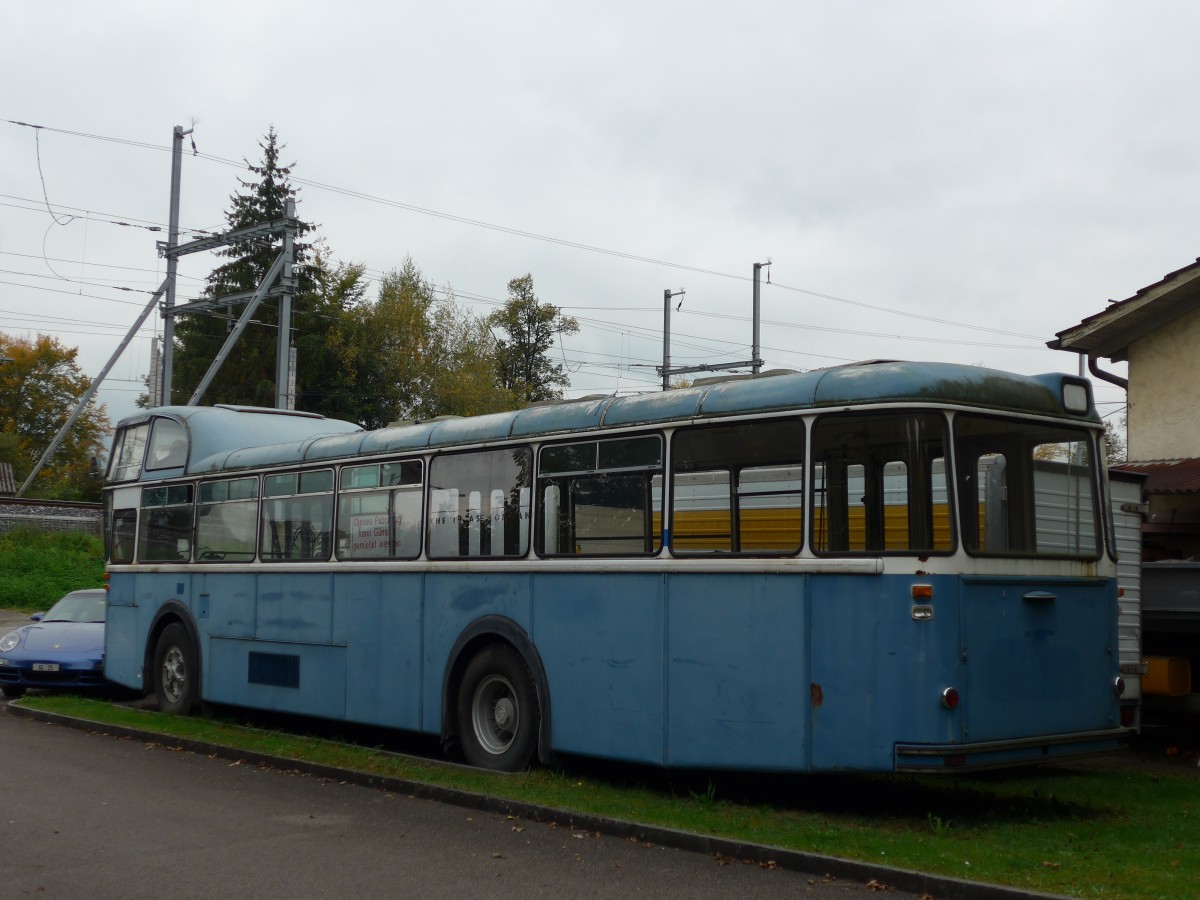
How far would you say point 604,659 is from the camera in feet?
33.8

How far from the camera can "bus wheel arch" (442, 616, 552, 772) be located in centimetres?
1095

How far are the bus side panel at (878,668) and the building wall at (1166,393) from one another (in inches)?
387

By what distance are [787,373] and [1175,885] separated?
418 centimetres

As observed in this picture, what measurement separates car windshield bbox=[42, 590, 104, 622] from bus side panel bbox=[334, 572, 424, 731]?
7653 millimetres

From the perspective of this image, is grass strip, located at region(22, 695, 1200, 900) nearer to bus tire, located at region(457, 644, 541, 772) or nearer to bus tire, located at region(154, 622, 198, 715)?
bus tire, located at region(457, 644, 541, 772)

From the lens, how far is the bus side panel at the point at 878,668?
8.48 metres

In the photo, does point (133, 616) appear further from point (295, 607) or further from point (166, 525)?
point (295, 607)

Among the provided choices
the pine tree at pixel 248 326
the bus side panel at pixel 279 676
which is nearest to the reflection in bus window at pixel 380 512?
the bus side panel at pixel 279 676

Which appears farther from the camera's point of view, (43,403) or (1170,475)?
(43,403)

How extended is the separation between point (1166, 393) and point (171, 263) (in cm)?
2178

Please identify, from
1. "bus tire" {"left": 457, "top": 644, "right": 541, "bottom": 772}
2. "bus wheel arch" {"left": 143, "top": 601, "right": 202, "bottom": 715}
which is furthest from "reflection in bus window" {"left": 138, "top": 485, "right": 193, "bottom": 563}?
"bus tire" {"left": 457, "top": 644, "right": 541, "bottom": 772}

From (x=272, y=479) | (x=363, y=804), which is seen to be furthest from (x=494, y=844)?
(x=272, y=479)

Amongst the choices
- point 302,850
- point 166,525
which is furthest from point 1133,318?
point 302,850

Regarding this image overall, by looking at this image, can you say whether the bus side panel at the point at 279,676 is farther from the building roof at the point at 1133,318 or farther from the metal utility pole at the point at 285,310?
the metal utility pole at the point at 285,310
